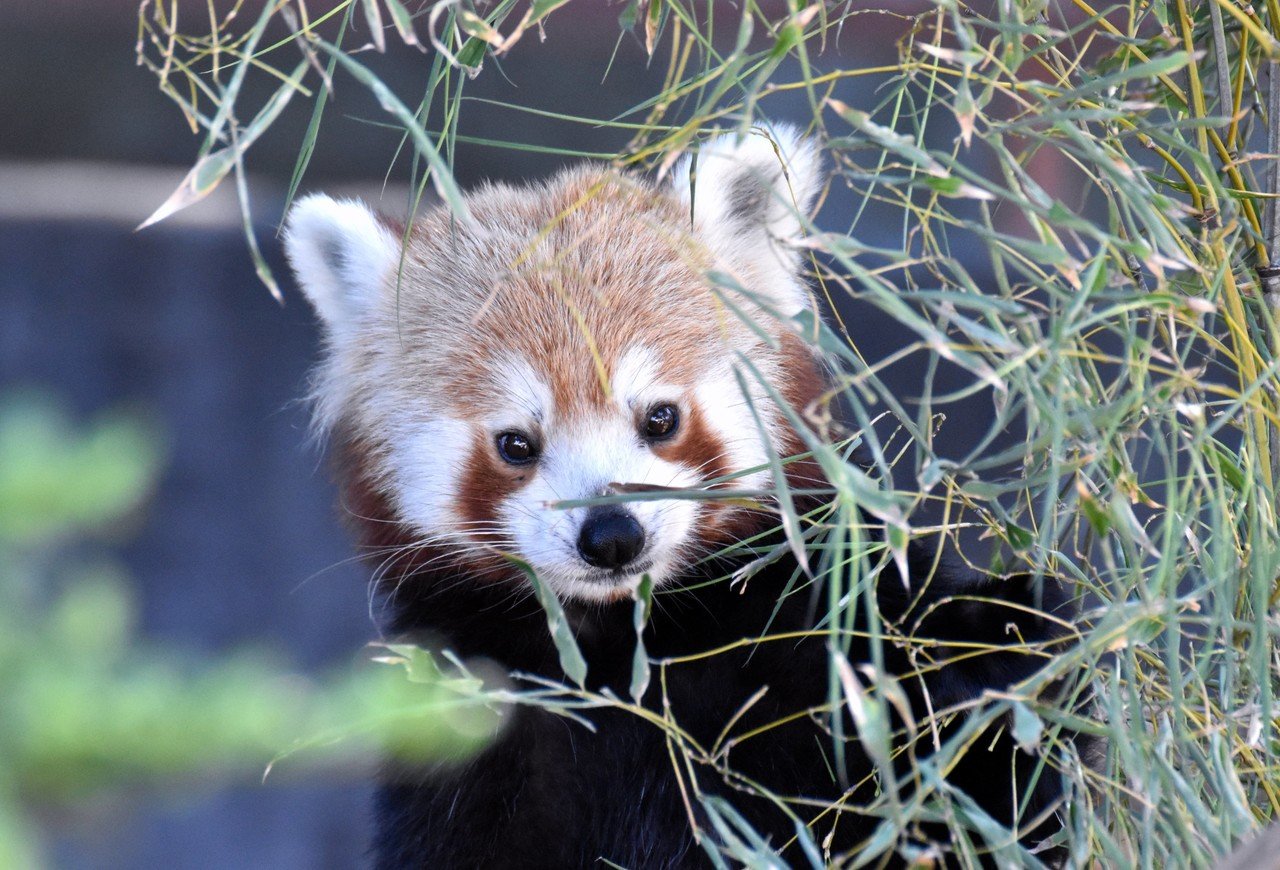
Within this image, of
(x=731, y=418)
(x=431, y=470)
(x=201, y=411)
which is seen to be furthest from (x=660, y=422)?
(x=201, y=411)

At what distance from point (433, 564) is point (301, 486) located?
1614 millimetres

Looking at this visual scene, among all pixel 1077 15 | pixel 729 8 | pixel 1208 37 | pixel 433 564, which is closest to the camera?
pixel 1208 37

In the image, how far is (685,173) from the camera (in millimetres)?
1910

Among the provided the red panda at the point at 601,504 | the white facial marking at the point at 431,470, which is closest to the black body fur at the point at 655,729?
the red panda at the point at 601,504

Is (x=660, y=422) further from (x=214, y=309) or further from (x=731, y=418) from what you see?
(x=214, y=309)

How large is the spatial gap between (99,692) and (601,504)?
0.96 meters

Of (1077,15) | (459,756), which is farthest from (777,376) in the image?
(1077,15)

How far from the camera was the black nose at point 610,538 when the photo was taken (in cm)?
155

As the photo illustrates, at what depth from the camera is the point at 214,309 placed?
3297 millimetres

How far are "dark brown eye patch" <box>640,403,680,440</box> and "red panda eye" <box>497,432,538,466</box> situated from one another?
149 millimetres

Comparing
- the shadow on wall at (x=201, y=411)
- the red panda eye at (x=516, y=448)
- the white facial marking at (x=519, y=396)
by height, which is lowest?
the shadow on wall at (x=201, y=411)

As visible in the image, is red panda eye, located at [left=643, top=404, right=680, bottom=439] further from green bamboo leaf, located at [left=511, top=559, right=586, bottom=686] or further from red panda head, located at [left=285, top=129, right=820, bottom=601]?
green bamboo leaf, located at [left=511, top=559, right=586, bottom=686]

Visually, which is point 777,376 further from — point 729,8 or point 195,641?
point 195,641

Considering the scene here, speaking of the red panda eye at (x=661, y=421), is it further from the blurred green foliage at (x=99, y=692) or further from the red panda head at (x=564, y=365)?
the blurred green foliage at (x=99, y=692)
